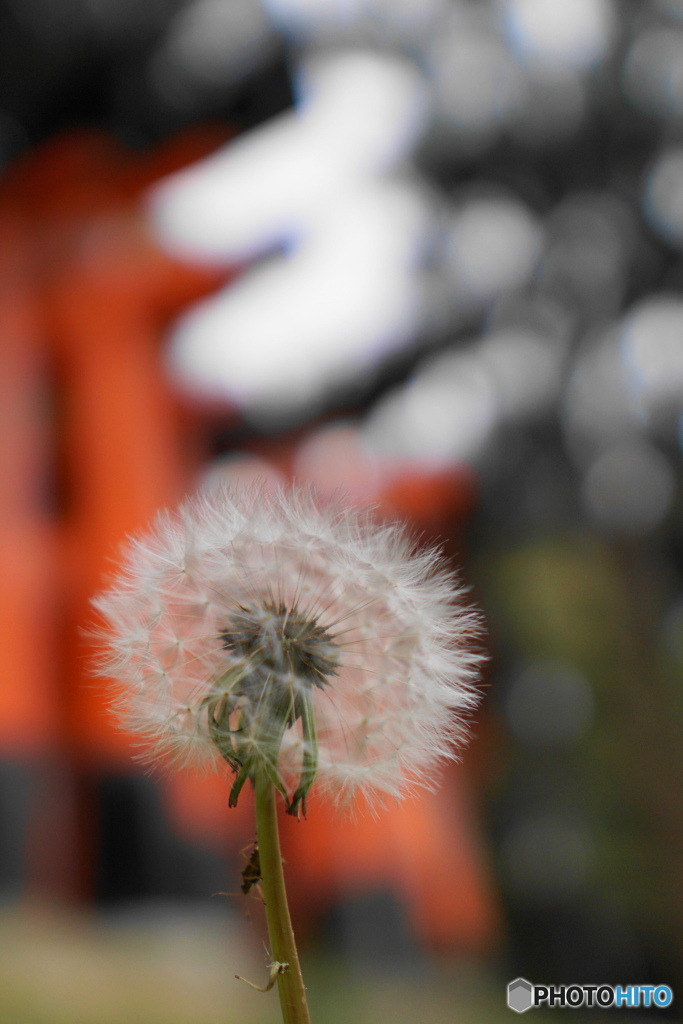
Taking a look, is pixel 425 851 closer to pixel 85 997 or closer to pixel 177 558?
pixel 85 997

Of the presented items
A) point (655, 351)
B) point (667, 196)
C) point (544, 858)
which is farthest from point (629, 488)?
point (544, 858)

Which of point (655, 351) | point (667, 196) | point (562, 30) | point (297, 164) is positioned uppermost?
point (562, 30)

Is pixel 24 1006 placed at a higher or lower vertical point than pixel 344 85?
lower

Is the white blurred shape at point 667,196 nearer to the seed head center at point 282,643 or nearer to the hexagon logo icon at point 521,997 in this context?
the hexagon logo icon at point 521,997

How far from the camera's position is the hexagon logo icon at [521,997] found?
520 millimetres

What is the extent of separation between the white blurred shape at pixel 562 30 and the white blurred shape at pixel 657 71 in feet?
0.52

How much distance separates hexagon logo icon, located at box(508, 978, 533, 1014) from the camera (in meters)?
0.52

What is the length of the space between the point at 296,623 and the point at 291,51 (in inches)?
86.2

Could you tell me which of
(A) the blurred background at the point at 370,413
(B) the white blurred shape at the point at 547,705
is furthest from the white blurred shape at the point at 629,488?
(B) the white blurred shape at the point at 547,705

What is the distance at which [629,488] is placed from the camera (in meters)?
3.26

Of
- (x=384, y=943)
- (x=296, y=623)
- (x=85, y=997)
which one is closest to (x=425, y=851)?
(x=384, y=943)

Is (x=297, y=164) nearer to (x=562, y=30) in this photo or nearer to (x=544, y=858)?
(x=562, y=30)

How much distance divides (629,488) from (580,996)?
2999 millimetres

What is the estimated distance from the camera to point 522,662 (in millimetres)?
3277
